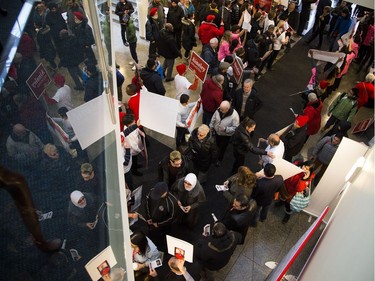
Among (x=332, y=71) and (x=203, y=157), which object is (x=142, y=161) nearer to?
(x=203, y=157)

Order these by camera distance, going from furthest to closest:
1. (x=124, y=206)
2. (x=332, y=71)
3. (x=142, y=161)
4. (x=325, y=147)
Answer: (x=332, y=71) → (x=142, y=161) → (x=325, y=147) → (x=124, y=206)

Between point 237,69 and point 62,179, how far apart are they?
394 cm

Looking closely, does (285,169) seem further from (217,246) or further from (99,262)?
(99,262)

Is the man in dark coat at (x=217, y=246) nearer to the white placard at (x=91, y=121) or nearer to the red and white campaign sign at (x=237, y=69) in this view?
the white placard at (x=91, y=121)

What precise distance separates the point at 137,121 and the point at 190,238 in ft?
6.91

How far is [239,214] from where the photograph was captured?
14.4 ft

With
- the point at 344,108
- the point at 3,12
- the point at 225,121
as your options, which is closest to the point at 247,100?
the point at 225,121

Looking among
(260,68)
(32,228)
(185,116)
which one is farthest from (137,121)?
(260,68)

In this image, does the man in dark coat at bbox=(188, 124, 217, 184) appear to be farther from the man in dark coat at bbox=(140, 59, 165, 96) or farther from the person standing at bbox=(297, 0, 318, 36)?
the person standing at bbox=(297, 0, 318, 36)

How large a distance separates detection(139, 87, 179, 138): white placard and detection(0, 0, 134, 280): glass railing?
570 millimetres

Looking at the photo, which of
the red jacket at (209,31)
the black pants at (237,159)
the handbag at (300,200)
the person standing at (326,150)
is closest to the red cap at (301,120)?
the person standing at (326,150)

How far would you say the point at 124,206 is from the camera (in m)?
2.89

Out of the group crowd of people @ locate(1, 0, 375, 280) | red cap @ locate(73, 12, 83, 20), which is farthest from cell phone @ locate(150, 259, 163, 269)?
red cap @ locate(73, 12, 83, 20)

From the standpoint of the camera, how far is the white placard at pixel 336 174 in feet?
14.8
